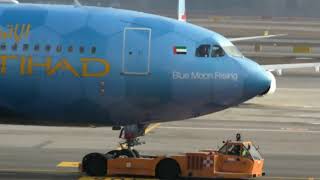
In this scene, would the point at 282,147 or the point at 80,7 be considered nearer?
the point at 80,7

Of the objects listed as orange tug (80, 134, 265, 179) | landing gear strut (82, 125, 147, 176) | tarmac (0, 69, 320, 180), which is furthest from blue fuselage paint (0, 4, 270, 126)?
tarmac (0, 69, 320, 180)

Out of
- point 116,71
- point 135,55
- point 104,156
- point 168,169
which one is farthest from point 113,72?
point 168,169

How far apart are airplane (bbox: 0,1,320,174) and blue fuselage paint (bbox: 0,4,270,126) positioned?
0.08ft

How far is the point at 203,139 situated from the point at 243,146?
9.21 meters

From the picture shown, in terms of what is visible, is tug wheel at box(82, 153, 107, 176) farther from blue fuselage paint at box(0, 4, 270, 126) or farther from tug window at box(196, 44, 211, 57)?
tug window at box(196, 44, 211, 57)

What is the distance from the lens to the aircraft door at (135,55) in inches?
779

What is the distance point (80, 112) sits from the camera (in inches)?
797

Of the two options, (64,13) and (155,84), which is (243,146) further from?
(64,13)

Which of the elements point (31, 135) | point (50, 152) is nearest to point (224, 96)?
point (50, 152)

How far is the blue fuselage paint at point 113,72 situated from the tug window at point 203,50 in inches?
4.6

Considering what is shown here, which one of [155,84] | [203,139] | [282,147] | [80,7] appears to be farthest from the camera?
[203,139]

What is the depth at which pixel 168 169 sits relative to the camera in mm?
20578

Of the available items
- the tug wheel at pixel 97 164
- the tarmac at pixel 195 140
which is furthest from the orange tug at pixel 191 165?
the tarmac at pixel 195 140

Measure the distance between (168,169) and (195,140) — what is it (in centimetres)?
927
